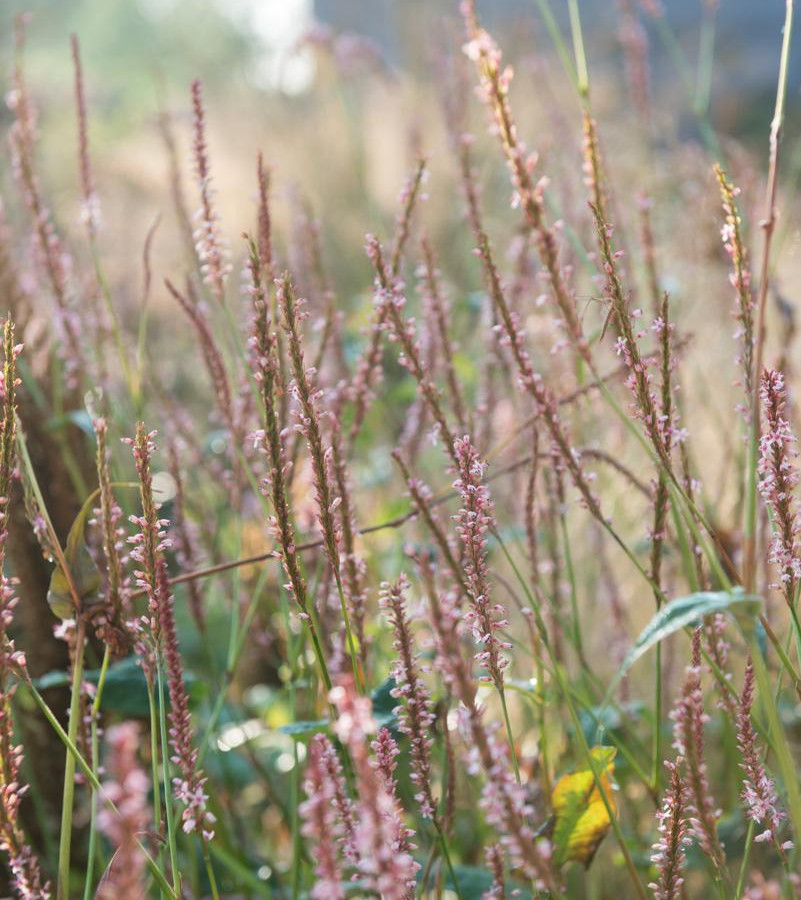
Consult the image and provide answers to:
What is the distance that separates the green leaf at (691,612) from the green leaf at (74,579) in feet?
1.39

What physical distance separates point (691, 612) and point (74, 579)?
0.48 m

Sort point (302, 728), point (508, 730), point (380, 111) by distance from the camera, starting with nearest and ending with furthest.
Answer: point (508, 730) < point (302, 728) < point (380, 111)

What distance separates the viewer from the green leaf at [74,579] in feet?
2.56

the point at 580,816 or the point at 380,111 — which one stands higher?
the point at 380,111

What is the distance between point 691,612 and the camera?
53 cm

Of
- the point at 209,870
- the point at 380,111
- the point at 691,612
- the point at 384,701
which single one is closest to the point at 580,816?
the point at 384,701

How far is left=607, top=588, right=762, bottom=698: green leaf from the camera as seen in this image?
526mm

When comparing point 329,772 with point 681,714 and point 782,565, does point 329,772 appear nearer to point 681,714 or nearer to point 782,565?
point 681,714

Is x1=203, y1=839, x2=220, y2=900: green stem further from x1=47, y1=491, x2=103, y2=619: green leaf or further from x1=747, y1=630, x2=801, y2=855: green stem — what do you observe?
x1=747, y1=630, x2=801, y2=855: green stem

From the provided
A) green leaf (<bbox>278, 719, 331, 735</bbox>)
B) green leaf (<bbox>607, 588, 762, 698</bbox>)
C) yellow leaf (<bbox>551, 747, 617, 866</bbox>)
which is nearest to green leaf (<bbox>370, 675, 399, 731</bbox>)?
green leaf (<bbox>278, 719, 331, 735</bbox>)

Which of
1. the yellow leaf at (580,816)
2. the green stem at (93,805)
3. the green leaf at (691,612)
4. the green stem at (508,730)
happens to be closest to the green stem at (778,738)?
the green leaf at (691,612)

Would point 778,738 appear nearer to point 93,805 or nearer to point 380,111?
point 93,805

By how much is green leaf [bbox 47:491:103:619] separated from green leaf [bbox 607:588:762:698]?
0.42 metres

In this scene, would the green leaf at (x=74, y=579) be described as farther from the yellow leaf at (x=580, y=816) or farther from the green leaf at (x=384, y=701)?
the yellow leaf at (x=580, y=816)
